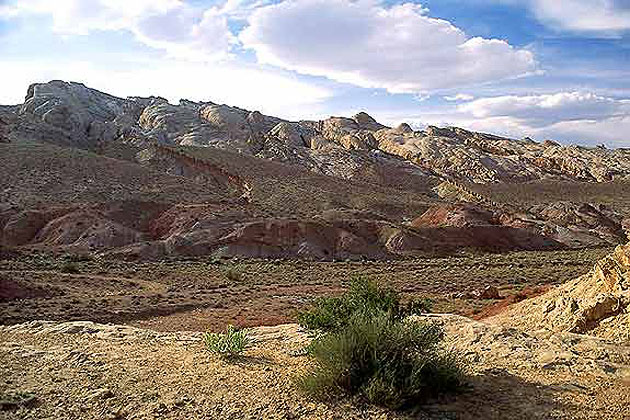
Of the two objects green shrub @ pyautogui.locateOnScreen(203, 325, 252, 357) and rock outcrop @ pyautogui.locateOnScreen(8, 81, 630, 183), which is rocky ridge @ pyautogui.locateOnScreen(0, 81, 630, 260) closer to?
rock outcrop @ pyautogui.locateOnScreen(8, 81, 630, 183)

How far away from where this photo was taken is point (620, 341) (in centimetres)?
916

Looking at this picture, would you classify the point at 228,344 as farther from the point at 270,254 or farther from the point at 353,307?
the point at 270,254

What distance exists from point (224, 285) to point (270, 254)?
491 inches

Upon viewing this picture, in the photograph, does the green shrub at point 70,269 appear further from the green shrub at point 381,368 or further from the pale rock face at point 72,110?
the pale rock face at point 72,110

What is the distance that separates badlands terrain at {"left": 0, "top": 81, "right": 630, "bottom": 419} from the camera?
731 cm

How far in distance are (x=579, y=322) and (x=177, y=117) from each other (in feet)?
301

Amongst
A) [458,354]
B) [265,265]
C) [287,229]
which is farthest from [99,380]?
[287,229]

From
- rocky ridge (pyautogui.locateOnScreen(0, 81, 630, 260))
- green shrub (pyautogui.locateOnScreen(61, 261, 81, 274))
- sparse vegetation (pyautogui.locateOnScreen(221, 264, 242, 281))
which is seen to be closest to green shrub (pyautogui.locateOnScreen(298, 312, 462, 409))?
sparse vegetation (pyautogui.locateOnScreen(221, 264, 242, 281))

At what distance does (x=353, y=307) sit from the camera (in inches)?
364

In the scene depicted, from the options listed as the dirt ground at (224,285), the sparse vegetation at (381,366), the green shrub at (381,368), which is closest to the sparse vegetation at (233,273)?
the dirt ground at (224,285)

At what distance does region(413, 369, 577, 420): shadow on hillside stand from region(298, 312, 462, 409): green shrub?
0.18 metres

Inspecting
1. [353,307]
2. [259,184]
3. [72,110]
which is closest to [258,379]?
[353,307]

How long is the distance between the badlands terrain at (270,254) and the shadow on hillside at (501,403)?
29 mm

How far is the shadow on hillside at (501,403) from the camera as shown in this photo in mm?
6484
